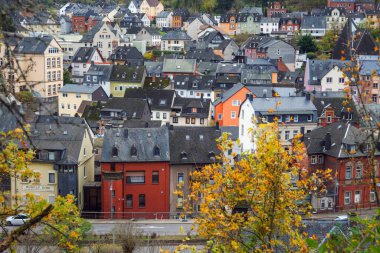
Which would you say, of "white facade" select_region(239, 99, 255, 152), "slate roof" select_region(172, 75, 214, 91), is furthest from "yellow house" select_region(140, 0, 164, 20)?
"white facade" select_region(239, 99, 255, 152)

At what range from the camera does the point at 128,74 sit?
4709 centimetres

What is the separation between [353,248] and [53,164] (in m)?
20.9

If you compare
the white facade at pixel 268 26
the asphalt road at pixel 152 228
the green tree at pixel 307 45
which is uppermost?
the white facade at pixel 268 26

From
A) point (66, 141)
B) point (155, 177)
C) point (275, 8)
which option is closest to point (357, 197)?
point (155, 177)

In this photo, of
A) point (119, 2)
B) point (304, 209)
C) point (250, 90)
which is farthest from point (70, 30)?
point (304, 209)

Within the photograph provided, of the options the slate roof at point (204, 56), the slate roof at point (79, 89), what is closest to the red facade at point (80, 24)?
the slate roof at point (204, 56)

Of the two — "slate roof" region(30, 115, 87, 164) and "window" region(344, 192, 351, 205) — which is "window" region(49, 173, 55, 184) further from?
"window" region(344, 192, 351, 205)

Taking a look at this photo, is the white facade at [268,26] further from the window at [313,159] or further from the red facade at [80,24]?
the window at [313,159]

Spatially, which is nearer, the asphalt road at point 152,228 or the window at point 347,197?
the asphalt road at point 152,228

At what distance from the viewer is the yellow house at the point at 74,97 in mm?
41875

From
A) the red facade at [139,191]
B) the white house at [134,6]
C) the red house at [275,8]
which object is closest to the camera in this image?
the red facade at [139,191]

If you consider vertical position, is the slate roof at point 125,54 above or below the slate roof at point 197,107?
A: above

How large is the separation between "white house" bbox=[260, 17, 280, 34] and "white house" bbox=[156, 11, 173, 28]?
47.9ft

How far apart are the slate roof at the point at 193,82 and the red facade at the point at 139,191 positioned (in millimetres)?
20397
